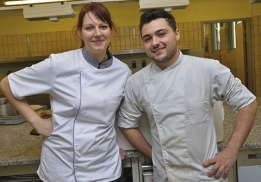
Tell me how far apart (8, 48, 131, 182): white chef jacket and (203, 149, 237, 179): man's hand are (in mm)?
434

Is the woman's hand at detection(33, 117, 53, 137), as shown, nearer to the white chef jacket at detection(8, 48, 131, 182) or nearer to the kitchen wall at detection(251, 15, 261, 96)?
the white chef jacket at detection(8, 48, 131, 182)

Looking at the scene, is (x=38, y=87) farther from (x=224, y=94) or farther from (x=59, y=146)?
(x=224, y=94)

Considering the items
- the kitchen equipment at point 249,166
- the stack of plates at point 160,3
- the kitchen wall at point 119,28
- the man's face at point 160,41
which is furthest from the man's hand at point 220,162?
the kitchen wall at point 119,28

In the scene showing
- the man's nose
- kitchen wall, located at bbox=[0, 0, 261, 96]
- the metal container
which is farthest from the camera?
kitchen wall, located at bbox=[0, 0, 261, 96]

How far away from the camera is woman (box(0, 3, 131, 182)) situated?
45.3 inches

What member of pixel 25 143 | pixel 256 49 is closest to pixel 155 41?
pixel 25 143

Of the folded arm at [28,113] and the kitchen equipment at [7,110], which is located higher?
the folded arm at [28,113]

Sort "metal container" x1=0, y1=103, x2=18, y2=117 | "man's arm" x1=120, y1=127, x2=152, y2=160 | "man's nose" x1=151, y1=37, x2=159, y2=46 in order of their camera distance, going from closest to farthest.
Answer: "man's nose" x1=151, y1=37, x2=159, y2=46, "man's arm" x1=120, y1=127, x2=152, y2=160, "metal container" x1=0, y1=103, x2=18, y2=117

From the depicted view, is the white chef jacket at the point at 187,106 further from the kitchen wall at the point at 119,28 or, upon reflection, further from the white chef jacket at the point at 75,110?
the kitchen wall at the point at 119,28

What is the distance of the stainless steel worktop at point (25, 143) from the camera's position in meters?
1.38

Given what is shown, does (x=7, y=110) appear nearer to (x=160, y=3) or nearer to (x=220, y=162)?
(x=160, y=3)

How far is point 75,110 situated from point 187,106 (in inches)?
18.3

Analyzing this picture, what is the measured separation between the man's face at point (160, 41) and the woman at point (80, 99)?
0.61 feet

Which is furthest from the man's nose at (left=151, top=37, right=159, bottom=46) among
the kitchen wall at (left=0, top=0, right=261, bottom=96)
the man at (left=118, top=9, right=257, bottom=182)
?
the kitchen wall at (left=0, top=0, right=261, bottom=96)
